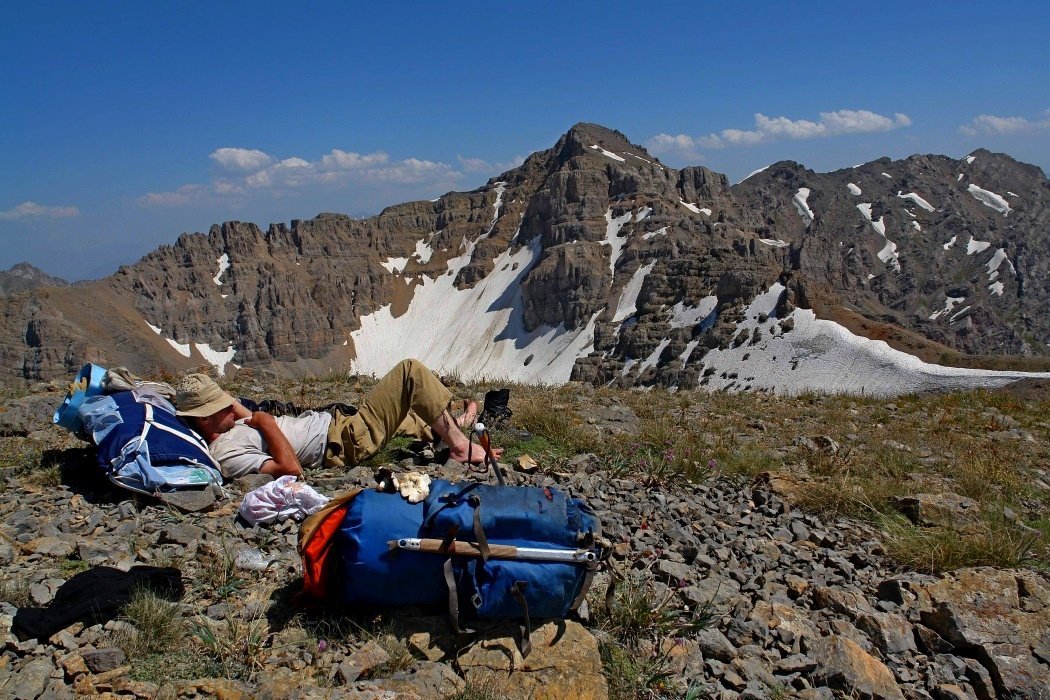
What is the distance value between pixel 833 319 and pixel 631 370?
2430cm

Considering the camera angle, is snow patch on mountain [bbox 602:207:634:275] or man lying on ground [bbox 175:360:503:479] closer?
man lying on ground [bbox 175:360:503:479]

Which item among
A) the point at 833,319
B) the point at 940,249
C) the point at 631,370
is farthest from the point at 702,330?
the point at 940,249

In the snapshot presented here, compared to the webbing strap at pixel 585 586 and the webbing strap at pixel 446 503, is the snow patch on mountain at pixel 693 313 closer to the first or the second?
the webbing strap at pixel 585 586

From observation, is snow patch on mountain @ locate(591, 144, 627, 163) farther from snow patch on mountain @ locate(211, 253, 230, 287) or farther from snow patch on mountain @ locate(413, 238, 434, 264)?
snow patch on mountain @ locate(211, 253, 230, 287)

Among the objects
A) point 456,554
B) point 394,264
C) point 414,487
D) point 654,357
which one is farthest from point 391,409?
point 394,264

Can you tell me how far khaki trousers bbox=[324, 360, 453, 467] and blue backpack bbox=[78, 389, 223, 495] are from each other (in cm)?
142

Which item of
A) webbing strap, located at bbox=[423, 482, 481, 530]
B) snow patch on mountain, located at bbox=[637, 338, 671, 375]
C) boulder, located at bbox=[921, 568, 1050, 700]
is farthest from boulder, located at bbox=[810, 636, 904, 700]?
snow patch on mountain, located at bbox=[637, 338, 671, 375]

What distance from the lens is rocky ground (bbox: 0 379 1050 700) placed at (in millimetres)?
3600

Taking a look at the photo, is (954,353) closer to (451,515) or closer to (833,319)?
(833,319)

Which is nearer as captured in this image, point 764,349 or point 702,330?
point 764,349

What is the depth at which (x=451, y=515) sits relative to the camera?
13.1 feet

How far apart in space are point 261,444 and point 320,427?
66 centimetres

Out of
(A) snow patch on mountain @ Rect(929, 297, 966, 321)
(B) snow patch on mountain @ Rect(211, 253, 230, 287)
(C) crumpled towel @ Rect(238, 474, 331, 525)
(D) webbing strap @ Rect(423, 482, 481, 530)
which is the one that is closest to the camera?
(D) webbing strap @ Rect(423, 482, 481, 530)

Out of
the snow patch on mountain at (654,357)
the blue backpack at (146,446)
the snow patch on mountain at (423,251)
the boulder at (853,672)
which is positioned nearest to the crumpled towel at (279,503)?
the blue backpack at (146,446)
